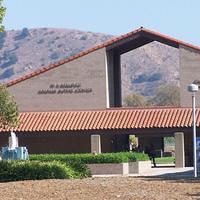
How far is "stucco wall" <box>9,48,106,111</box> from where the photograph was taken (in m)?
64.4

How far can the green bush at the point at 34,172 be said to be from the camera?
32.9m

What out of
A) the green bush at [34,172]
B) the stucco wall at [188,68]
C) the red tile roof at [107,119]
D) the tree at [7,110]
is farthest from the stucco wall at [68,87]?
the green bush at [34,172]

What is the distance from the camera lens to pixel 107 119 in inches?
2479

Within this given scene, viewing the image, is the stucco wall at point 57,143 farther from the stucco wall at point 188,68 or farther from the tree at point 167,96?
the tree at point 167,96

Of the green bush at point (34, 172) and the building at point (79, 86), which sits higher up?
the building at point (79, 86)

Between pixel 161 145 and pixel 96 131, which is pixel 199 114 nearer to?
pixel 96 131

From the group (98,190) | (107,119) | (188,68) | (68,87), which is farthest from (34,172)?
(68,87)

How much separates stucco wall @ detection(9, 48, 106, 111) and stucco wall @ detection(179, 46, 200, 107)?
18.0 ft

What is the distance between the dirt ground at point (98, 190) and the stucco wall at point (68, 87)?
3426 cm

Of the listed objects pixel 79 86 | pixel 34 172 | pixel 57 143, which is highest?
pixel 79 86

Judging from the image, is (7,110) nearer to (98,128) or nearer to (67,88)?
(98,128)

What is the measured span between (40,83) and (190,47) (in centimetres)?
1098

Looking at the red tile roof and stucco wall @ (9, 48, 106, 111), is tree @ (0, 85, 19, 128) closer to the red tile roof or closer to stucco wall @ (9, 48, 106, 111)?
the red tile roof

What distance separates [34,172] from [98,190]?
6.83 meters
